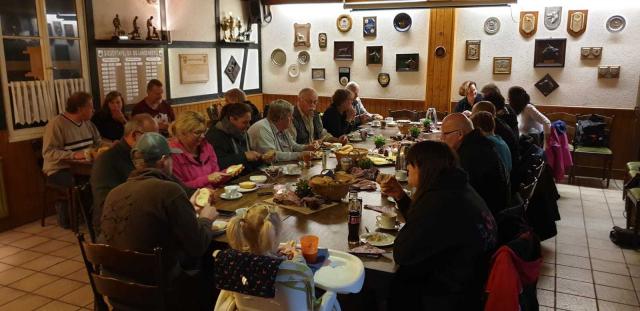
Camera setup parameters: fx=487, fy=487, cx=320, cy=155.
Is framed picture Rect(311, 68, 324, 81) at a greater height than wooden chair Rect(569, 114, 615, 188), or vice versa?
framed picture Rect(311, 68, 324, 81)

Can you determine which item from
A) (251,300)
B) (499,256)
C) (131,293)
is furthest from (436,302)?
(131,293)

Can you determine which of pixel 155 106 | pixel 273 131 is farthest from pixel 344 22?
pixel 273 131

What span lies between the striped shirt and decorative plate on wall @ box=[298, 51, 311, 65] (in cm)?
460

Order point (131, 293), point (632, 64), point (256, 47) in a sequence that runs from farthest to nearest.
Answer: point (256, 47) < point (632, 64) < point (131, 293)

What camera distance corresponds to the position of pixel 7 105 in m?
4.71

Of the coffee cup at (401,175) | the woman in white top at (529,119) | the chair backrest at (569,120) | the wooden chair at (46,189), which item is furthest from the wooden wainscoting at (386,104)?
the wooden chair at (46,189)

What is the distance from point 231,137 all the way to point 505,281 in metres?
2.55

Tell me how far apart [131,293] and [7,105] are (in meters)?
3.63

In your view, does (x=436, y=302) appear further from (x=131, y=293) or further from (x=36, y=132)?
(x=36, y=132)

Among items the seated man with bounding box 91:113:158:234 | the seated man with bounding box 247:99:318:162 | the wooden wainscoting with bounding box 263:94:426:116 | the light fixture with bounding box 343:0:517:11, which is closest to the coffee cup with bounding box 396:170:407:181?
the seated man with bounding box 247:99:318:162

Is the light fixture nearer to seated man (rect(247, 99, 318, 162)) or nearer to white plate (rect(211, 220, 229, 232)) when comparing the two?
seated man (rect(247, 99, 318, 162))

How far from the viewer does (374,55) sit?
824 cm

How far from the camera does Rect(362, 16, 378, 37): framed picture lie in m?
8.13

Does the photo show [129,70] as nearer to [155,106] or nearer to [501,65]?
[155,106]
